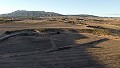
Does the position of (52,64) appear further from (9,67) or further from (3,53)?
(3,53)

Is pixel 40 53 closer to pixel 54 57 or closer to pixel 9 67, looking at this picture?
pixel 54 57

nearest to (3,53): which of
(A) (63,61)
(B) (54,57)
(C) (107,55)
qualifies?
(B) (54,57)

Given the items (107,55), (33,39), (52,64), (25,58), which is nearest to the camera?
(52,64)

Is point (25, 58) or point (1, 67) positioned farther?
point (25, 58)

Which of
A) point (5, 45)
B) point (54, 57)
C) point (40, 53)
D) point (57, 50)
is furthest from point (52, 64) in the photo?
point (5, 45)

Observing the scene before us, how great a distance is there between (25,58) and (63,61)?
121 inches

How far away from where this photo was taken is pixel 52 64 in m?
19.7

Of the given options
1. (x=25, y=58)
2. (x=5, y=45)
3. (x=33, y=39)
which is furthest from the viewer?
(x=33, y=39)

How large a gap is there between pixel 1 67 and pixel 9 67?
0.52 metres

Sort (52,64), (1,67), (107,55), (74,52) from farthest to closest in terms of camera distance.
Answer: (74,52) → (107,55) → (52,64) → (1,67)

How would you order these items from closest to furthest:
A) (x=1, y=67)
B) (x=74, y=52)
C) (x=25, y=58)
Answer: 1. (x=1, y=67)
2. (x=25, y=58)
3. (x=74, y=52)

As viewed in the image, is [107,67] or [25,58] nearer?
[107,67]

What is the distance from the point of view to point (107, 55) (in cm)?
2372

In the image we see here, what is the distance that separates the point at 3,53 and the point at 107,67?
9.45 metres
